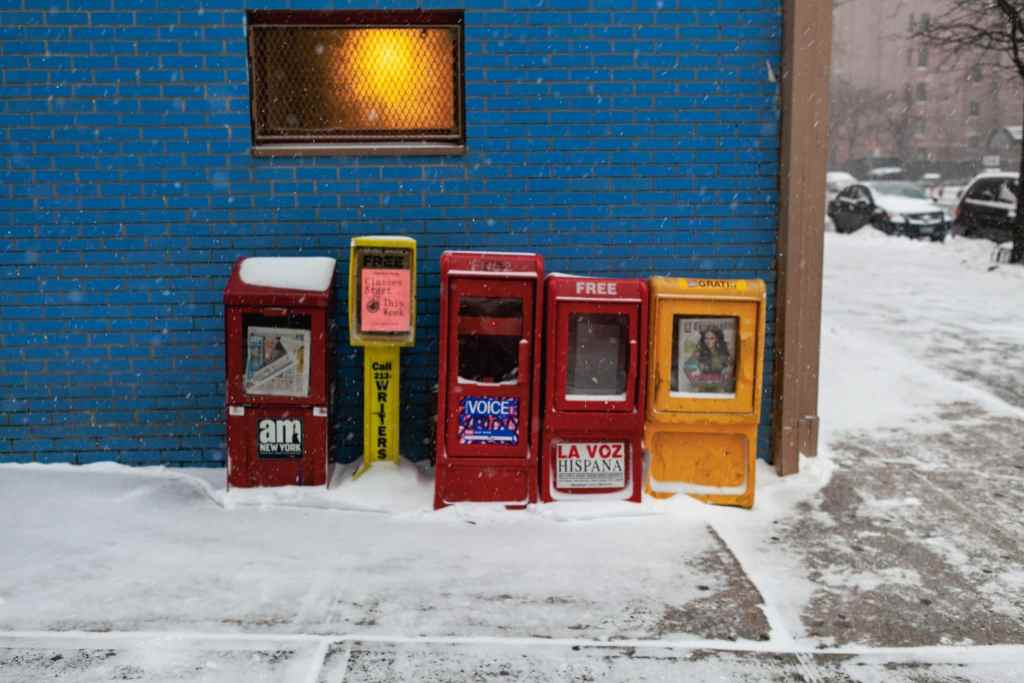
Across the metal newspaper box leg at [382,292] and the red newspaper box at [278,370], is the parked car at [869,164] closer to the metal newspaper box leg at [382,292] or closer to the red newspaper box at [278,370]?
the metal newspaper box leg at [382,292]

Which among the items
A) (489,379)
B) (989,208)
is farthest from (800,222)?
(989,208)

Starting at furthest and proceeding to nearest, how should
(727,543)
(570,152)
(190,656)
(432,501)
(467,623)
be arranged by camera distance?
(570,152) → (432,501) → (727,543) → (467,623) → (190,656)

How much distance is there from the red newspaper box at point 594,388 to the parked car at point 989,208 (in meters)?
16.9

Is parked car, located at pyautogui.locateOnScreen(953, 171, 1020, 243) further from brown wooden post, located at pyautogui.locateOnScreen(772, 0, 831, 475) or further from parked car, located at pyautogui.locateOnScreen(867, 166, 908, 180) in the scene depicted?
parked car, located at pyautogui.locateOnScreen(867, 166, 908, 180)

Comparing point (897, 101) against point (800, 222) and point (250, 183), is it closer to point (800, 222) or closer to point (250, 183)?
point (800, 222)

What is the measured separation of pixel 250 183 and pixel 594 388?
262 centimetres

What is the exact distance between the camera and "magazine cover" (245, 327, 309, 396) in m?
5.76

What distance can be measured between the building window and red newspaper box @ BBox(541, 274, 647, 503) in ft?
4.75

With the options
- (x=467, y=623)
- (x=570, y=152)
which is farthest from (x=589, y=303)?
(x=467, y=623)

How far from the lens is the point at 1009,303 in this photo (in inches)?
539

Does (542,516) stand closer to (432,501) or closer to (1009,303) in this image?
(432,501)

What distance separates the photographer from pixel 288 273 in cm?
579

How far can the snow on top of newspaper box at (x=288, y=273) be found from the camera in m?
5.74

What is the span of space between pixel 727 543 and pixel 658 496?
67cm
